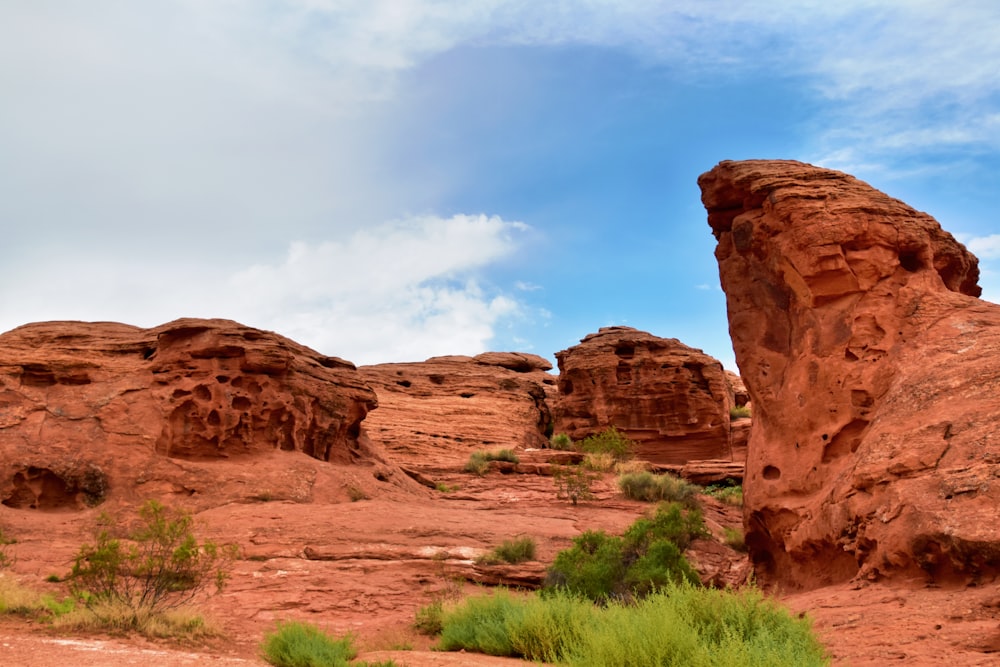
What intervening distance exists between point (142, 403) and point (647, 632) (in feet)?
47.3

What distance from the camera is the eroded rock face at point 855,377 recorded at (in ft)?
30.1

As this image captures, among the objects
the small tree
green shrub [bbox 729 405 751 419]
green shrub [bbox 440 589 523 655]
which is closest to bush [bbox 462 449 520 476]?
the small tree

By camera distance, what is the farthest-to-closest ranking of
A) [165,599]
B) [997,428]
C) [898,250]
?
[898,250] < [165,599] < [997,428]

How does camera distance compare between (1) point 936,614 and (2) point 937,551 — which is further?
(2) point 937,551

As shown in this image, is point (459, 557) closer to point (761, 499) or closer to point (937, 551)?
point (761, 499)

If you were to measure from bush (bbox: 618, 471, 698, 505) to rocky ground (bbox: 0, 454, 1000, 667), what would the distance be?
0.66m

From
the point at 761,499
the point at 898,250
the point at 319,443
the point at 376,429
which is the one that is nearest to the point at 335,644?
the point at 761,499

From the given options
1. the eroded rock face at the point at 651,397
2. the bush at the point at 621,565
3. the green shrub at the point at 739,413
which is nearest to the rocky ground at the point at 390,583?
the bush at the point at 621,565

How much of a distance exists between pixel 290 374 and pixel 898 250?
44.2 ft

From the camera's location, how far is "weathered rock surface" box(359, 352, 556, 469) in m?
35.1

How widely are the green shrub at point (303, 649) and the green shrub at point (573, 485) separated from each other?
12.7 m

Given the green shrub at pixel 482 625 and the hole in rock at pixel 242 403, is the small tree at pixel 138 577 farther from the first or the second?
the hole in rock at pixel 242 403

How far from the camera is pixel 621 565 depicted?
1434 cm

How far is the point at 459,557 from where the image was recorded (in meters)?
15.2
